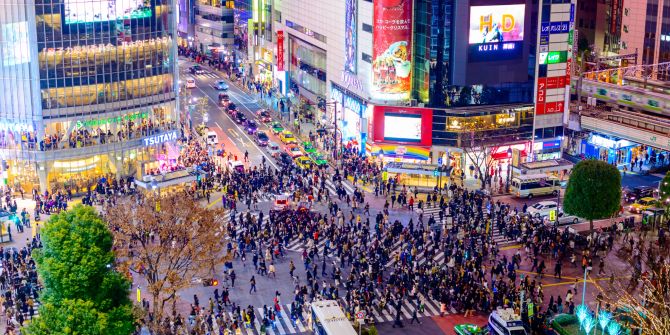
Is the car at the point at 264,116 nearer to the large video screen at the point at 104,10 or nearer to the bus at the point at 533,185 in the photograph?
the large video screen at the point at 104,10

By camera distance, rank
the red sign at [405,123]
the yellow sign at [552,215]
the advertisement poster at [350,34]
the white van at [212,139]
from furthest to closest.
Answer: the white van at [212,139] → the advertisement poster at [350,34] → the red sign at [405,123] → the yellow sign at [552,215]

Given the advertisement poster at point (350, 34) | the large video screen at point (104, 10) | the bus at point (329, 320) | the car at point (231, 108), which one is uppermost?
the large video screen at point (104, 10)

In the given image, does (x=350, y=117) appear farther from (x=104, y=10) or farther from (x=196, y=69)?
(x=196, y=69)

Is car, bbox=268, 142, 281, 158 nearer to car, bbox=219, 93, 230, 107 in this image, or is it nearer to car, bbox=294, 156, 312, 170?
car, bbox=294, 156, 312, 170

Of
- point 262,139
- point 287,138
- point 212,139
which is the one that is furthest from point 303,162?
point 212,139

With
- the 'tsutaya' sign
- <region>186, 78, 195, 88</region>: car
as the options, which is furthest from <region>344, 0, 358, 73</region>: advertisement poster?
<region>186, 78, 195, 88</region>: car

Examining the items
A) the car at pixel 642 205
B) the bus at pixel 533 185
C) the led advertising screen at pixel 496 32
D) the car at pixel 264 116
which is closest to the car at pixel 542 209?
the bus at pixel 533 185

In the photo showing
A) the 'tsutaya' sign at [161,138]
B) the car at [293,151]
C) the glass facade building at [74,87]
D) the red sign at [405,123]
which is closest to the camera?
the glass facade building at [74,87]
